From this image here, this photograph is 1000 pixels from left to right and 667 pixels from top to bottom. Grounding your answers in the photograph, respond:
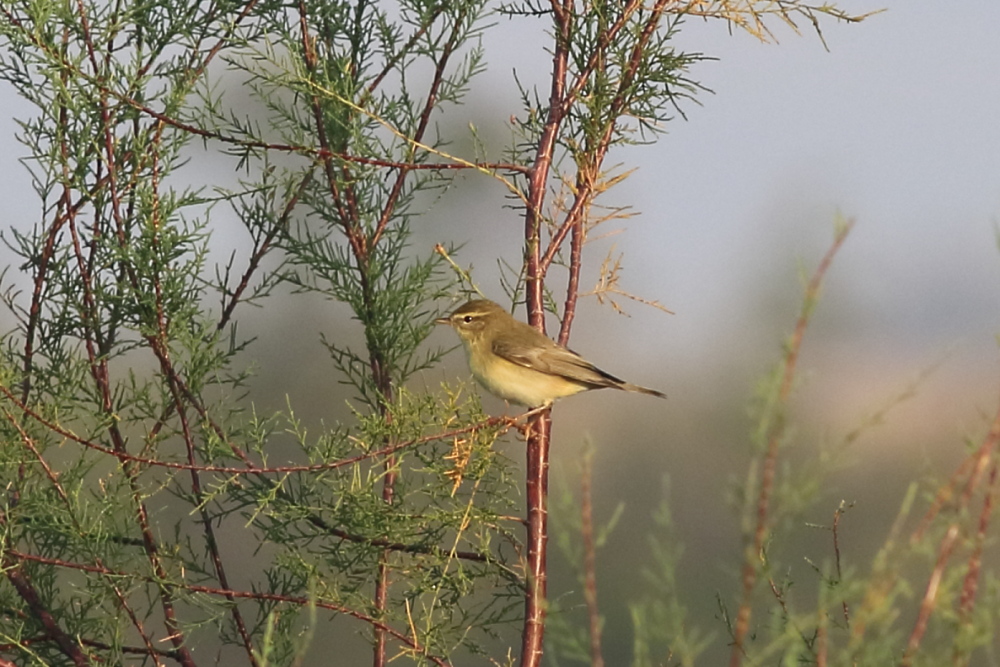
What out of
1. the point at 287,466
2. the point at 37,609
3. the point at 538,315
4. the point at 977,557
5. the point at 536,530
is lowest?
the point at 37,609

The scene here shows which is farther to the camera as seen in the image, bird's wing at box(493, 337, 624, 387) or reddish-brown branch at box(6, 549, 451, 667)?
bird's wing at box(493, 337, 624, 387)

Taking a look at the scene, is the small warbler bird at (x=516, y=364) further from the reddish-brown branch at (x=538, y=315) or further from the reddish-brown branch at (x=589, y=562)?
the reddish-brown branch at (x=589, y=562)

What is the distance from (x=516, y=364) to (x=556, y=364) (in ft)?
0.79

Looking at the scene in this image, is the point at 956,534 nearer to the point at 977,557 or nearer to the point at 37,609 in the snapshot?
the point at 977,557

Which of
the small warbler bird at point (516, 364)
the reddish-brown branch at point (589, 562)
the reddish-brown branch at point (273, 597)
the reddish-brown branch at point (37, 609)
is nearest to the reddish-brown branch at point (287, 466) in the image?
the reddish-brown branch at point (273, 597)

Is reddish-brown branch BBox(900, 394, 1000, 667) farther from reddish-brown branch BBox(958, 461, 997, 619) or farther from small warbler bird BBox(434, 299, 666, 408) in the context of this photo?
small warbler bird BBox(434, 299, 666, 408)

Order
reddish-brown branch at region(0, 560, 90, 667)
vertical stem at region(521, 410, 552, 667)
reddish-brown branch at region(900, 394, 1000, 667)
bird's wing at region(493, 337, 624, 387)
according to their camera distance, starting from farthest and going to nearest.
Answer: bird's wing at region(493, 337, 624, 387) < reddish-brown branch at region(0, 560, 90, 667) < vertical stem at region(521, 410, 552, 667) < reddish-brown branch at region(900, 394, 1000, 667)

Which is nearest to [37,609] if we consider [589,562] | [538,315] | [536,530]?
[536,530]

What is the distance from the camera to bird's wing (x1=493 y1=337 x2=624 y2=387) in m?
4.43

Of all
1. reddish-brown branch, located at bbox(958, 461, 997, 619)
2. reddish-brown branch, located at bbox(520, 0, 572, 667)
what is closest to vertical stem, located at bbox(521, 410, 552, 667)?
reddish-brown branch, located at bbox(520, 0, 572, 667)

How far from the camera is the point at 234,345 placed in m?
3.46

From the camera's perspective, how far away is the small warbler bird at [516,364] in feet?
14.9

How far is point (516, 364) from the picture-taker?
4.65m

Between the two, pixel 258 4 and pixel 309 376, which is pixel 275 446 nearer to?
pixel 309 376
